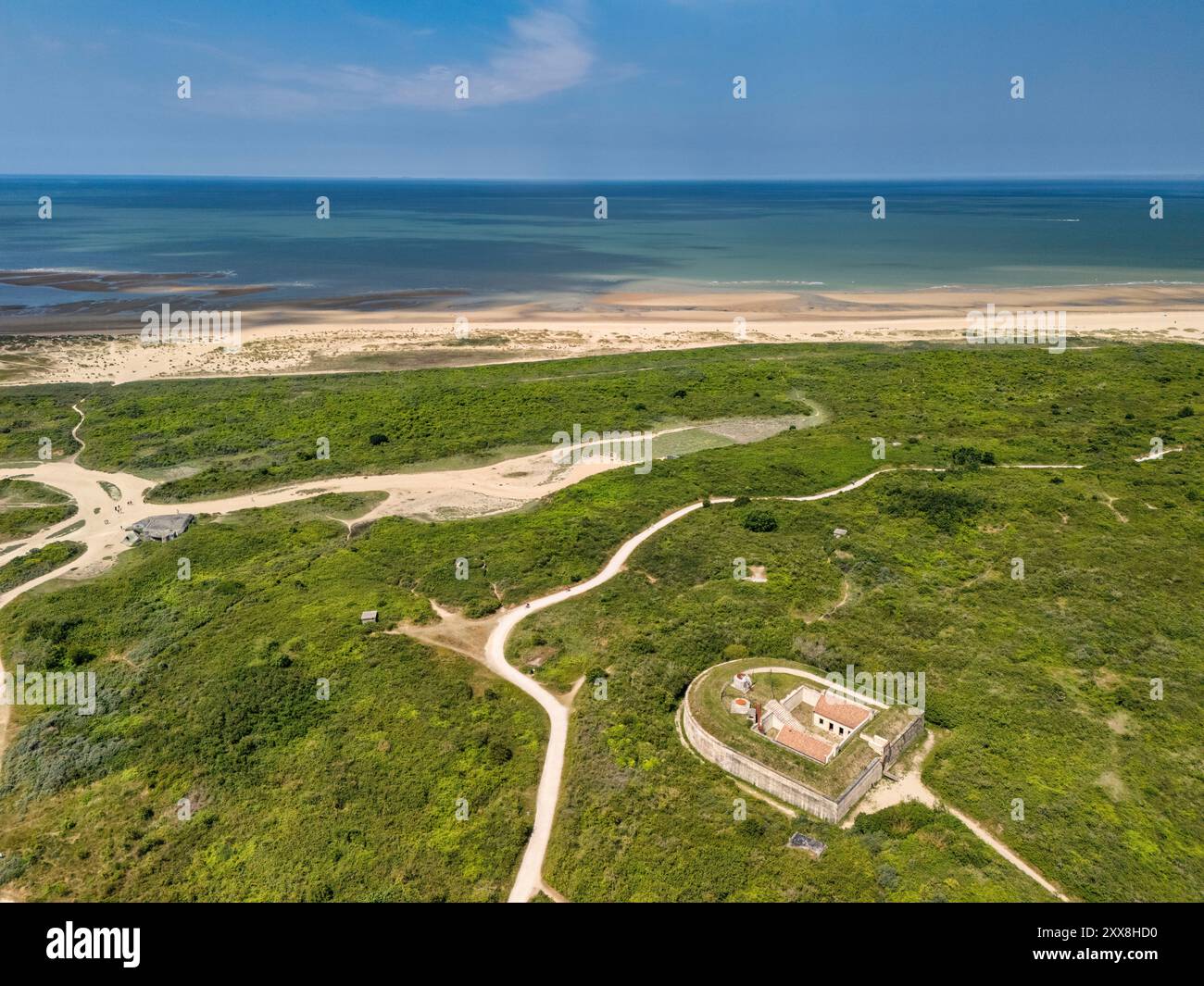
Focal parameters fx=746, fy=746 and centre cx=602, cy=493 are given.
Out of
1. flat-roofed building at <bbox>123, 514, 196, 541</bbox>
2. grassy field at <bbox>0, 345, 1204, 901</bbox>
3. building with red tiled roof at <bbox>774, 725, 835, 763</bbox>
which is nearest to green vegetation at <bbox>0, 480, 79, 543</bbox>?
flat-roofed building at <bbox>123, 514, 196, 541</bbox>

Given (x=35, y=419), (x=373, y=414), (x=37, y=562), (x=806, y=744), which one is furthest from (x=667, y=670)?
(x=35, y=419)

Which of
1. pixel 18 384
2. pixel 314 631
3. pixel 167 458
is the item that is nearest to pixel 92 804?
pixel 314 631

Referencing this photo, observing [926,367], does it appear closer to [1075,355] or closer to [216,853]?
[1075,355]

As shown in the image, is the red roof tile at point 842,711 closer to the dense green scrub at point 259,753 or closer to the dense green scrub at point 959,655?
the dense green scrub at point 959,655

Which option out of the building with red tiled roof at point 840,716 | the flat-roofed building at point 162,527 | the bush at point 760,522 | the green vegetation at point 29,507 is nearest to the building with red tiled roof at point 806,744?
the building with red tiled roof at point 840,716

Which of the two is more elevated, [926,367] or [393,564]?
[926,367]

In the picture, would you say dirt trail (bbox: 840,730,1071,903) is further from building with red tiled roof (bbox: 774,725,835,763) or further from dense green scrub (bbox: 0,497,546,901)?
dense green scrub (bbox: 0,497,546,901)
